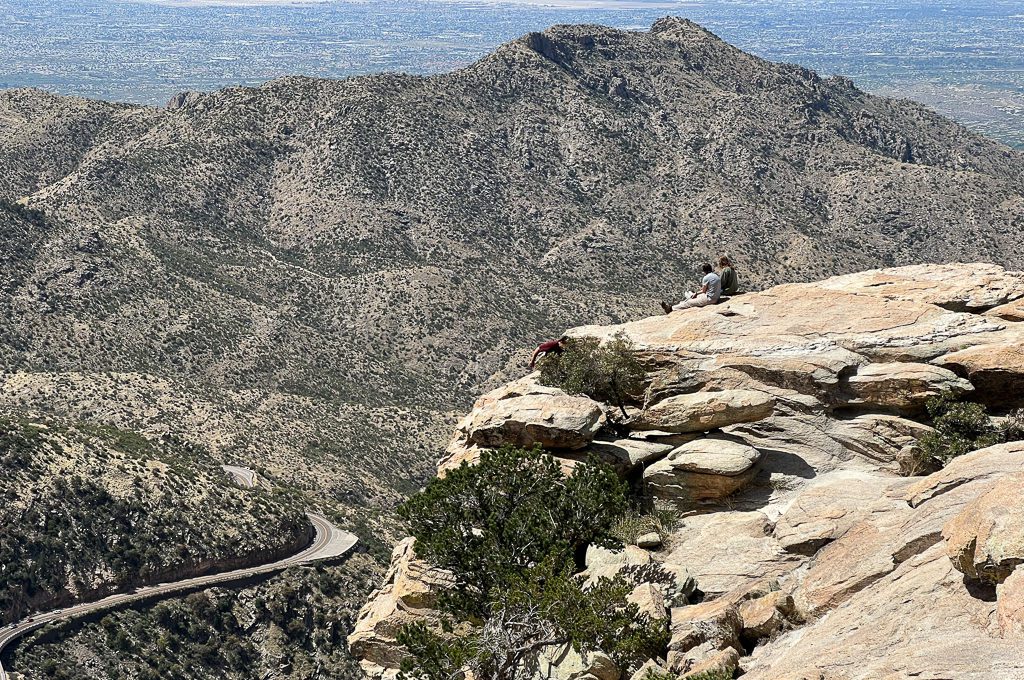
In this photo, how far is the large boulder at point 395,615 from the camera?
26.2m

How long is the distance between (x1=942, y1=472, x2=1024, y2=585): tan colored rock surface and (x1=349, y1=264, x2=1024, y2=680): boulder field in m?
0.03

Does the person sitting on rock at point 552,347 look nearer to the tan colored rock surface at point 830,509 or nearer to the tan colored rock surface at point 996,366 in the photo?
the tan colored rock surface at point 830,509

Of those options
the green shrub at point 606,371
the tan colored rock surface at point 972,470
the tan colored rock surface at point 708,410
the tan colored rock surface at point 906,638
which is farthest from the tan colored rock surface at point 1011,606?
the green shrub at point 606,371

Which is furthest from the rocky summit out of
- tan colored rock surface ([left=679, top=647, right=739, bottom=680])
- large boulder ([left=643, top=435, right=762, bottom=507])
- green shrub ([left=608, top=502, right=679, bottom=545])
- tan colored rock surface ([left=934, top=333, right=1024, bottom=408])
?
tan colored rock surface ([left=679, top=647, right=739, bottom=680])

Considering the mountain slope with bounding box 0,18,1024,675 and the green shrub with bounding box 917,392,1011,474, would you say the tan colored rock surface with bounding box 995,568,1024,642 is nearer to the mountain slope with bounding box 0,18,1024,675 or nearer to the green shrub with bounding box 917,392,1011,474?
the green shrub with bounding box 917,392,1011,474

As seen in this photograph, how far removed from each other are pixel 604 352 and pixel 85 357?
3529 inches

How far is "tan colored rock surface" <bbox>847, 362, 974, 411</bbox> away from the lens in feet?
90.8

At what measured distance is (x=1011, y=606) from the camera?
15.9 m

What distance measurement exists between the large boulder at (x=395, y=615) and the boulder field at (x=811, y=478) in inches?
2.2

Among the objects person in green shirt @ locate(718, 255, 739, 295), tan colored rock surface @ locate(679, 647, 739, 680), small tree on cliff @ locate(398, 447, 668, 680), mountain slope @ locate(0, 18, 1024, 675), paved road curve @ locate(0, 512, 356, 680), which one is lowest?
paved road curve @ locate(0, 512, 356, 680)

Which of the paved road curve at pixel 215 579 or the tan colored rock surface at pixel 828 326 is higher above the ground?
the tan colored rock surface at pixel 828 326

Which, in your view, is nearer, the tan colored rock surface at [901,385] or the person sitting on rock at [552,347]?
the tan colored rock surface at [901,385]

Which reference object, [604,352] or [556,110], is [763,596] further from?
[556,110]

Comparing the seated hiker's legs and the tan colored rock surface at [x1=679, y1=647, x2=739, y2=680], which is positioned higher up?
the seated hiker's legs
